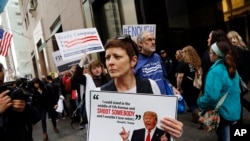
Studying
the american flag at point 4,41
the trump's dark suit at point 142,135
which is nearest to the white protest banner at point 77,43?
the trump's dark suit at point 142,135

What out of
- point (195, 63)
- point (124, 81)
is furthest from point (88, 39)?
point (124, 81)

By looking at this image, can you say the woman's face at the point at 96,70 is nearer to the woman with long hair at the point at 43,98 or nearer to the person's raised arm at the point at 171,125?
the person's raised arm at the point at 171,125

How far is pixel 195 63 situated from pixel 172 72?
3491 millimetres

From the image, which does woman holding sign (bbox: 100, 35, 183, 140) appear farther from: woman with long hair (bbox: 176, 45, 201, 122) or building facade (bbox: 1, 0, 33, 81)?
building facade (bbox: 1, 0, 33, 81)

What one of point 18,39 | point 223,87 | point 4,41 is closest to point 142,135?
point 223,87

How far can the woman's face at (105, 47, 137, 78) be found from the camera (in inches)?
85.0

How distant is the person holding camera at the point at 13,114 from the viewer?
8.24ft

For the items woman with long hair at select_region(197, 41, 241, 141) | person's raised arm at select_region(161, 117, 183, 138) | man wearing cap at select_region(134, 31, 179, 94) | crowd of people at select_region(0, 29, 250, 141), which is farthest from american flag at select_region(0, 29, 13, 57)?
person's raised arm at select_region(161, 117, 183, 138)

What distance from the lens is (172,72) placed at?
379 inches

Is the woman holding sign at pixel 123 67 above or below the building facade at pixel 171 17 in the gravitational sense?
below

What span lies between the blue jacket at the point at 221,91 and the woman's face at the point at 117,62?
58.3 inches

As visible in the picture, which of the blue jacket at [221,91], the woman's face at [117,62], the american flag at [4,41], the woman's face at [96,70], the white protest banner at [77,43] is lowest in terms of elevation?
the blue jacket at [221,91]

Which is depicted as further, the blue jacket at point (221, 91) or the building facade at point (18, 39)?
the building facade at point (18, 39)

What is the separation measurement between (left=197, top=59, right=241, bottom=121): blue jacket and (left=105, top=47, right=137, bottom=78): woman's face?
4.85ft
